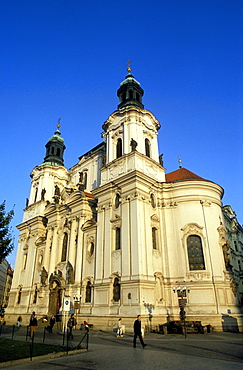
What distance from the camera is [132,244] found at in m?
23.5

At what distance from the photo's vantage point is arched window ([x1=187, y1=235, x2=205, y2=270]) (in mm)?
24766

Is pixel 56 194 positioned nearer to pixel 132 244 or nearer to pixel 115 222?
pixel 115 222

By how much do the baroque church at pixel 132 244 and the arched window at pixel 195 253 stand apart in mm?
86

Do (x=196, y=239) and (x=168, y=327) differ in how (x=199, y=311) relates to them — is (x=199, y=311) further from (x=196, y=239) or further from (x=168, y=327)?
(x=196, y=239)

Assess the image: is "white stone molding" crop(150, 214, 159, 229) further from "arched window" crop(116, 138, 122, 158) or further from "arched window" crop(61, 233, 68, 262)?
"arched window" crop(61, 233, 68, 262)

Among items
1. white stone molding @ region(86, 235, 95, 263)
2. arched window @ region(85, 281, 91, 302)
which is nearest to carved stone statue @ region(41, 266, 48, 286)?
white stone molding @ region(86, 235, 95, 263)

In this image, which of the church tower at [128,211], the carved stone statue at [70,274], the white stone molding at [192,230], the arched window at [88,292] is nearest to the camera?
the church tower at [128,211]

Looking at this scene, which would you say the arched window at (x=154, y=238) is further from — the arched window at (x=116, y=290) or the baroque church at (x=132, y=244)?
the arched window at (x=116, y=290)

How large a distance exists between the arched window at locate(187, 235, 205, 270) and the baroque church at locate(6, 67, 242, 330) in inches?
3.4

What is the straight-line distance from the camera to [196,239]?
1019 inches

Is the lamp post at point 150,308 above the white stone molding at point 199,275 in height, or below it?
below

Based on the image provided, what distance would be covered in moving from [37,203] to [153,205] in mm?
19714

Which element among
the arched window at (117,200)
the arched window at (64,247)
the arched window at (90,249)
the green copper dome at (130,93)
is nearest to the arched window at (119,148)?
the green copper dome at (130,93)

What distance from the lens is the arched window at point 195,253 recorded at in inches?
975
